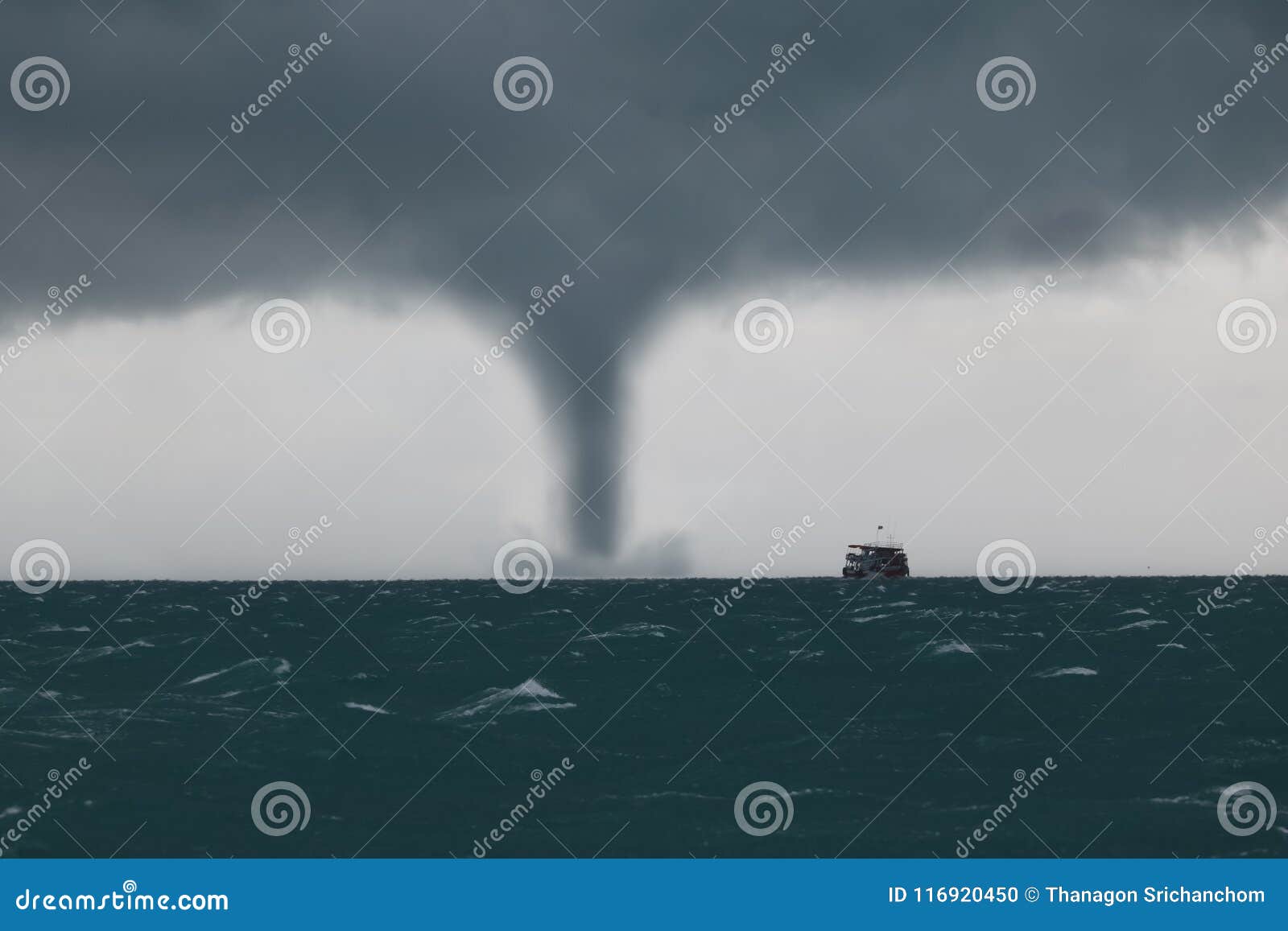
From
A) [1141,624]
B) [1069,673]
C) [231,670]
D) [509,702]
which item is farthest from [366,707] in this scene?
[1141,624]

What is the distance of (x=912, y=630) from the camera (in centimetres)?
6350

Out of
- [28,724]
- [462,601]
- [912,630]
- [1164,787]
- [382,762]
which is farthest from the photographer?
[462,601]

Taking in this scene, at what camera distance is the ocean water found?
82.5 ft

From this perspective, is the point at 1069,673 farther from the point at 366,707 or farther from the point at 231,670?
the point at 231,670

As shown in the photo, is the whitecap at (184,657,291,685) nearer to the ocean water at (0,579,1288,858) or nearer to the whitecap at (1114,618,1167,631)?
the ocean water at (0,579,1288,858)

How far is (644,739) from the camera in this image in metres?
34.6

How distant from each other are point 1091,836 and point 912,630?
39.0m

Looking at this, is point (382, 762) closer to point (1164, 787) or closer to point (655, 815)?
point (655, 815)

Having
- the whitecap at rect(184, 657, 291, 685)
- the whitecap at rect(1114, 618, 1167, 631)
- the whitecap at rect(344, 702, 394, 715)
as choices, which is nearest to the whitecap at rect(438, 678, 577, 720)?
the whitecap at rect(344, 702, 394, 715)

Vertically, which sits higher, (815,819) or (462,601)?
(462,601)

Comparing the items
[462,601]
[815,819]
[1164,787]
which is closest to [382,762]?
[815,819]

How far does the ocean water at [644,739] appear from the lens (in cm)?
2516

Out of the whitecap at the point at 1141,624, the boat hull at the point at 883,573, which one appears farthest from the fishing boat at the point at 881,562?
the whitecap at the point at 1141,624

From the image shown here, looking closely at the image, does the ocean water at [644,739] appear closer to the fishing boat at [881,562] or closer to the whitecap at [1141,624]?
the whitecap at [1141,624]
